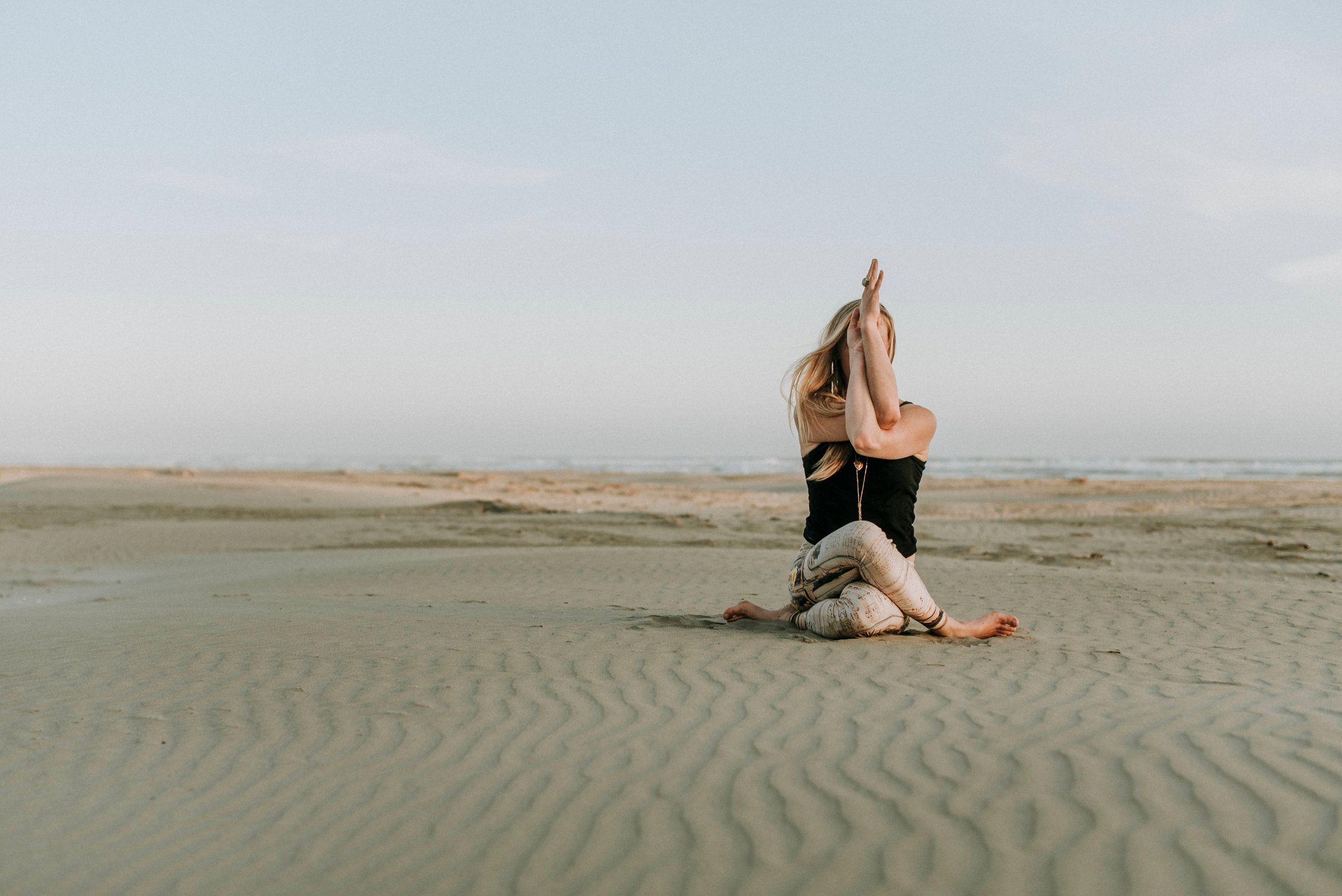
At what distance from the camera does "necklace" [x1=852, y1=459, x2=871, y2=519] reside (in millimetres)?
5469

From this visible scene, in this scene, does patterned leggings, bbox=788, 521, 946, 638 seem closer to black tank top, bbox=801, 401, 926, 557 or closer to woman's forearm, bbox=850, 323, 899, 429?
black tank top, bbox=801, 401, 926, 557

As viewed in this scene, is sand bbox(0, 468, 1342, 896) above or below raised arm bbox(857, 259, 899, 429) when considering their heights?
below

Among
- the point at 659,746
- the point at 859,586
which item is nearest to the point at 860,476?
the point at 859,586

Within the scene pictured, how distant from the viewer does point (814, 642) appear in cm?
566

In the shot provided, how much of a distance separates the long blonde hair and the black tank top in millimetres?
73

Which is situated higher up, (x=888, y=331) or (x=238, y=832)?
(x=888, y=331)

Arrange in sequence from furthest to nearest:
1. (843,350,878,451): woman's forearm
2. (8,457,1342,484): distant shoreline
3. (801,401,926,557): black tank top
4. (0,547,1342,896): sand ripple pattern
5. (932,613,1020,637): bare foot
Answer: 1. (8,457,1342,484): distant shoreline
2. (932,613,1020,637): bare foot
3. (801,401,926,557): black tank top
4. (843,350,878,451): woman's forearm
5. (0,547,1342,896): sand ripple pattern

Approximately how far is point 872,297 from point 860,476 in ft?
3.29

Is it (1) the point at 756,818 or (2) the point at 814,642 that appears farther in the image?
(2) the point at 814,642

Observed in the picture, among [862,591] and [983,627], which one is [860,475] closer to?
[862,591]

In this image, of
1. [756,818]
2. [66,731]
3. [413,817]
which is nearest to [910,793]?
[756,818]

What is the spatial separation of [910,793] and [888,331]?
2788 millimetres

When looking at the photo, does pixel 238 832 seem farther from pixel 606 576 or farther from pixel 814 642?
pixel 606 576

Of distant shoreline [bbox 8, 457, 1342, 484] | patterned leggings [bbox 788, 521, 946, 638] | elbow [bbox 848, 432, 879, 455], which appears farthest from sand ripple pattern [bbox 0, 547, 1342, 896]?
distant shoreline [bbox 8, 457, 1342, 484]
